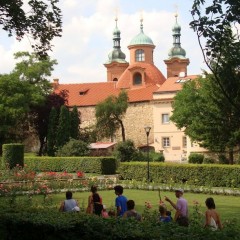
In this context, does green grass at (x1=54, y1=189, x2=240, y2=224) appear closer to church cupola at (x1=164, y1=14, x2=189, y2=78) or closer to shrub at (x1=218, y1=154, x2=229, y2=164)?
shrub at (x1=218, y1=154, x2=229, y2=164)

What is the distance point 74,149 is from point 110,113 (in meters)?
18.0

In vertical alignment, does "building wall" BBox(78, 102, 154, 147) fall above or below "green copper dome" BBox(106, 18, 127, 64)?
below

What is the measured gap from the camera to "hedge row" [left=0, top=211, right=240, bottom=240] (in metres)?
7.57

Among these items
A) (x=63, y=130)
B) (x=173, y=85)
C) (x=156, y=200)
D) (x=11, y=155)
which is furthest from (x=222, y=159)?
(x=156, y=200)

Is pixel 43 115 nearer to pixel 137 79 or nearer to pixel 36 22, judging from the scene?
pixel 137 79

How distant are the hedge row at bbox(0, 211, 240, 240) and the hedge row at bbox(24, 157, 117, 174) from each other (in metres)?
28.0

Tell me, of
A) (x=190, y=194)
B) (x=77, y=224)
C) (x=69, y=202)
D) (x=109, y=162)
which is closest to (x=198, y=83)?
(x=109, y=162)

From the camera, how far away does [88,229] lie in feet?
27.8

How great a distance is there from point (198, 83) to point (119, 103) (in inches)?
425

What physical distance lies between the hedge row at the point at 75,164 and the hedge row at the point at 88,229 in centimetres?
2798

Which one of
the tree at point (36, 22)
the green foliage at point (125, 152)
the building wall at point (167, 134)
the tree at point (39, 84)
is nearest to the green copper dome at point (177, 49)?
the building wall at point (167, 134)

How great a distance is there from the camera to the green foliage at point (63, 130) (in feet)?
159

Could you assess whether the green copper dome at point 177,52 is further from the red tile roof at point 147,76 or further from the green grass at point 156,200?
the green grass at point 156,200

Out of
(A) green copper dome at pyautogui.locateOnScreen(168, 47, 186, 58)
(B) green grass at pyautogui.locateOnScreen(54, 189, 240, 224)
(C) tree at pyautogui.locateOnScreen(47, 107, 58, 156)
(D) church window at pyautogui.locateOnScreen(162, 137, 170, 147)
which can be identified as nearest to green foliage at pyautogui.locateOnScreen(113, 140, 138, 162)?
(C) tree at pyautogui.locateOnScreen(47, 107, 58, 156)
